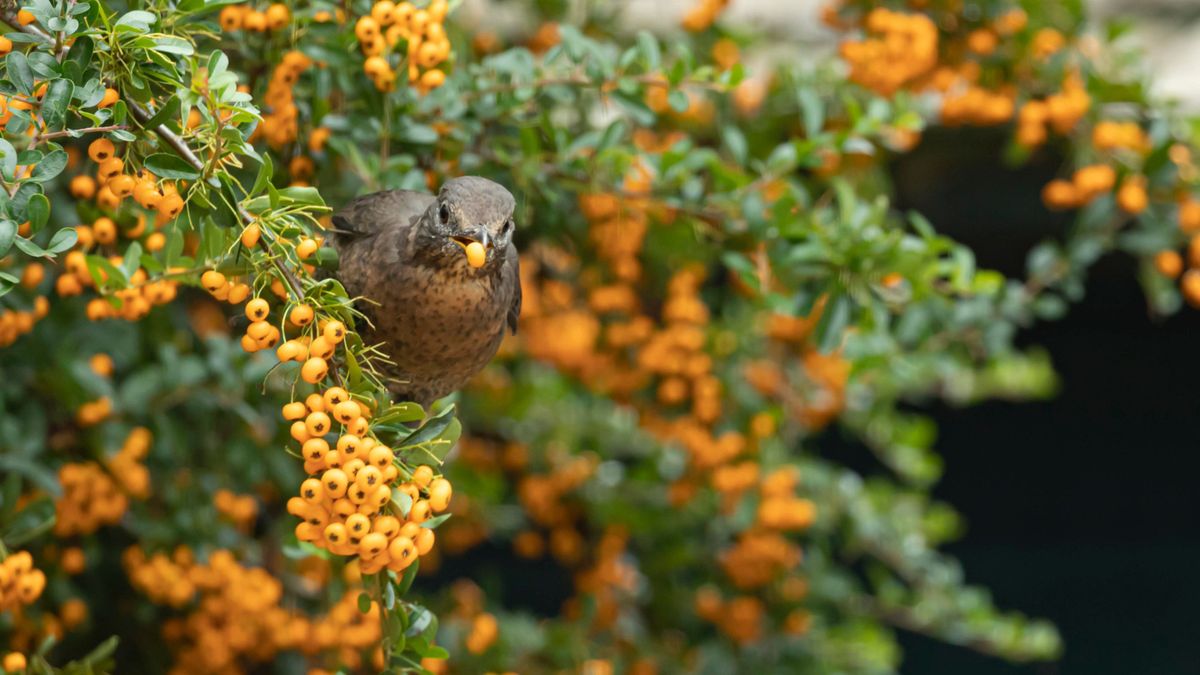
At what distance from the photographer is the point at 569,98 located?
64.0 inches

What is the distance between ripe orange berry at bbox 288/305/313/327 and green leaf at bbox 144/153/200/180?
15cm

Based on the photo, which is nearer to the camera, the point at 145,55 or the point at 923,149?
the point at 145,55

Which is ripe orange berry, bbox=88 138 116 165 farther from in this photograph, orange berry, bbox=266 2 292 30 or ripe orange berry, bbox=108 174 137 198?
orange berry, bbox=266 2 292 30

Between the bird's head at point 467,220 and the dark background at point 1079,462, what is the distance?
7.71ft

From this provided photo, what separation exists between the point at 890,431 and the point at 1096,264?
1.25 metres

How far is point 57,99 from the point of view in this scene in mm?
1032

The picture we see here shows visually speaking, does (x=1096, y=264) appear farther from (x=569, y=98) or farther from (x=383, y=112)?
(x=383, y=112)

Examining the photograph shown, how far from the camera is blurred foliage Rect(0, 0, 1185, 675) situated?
1.07m

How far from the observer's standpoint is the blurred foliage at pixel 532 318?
1.07 m

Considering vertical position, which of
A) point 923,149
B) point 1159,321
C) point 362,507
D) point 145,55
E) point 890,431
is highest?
point 145,55

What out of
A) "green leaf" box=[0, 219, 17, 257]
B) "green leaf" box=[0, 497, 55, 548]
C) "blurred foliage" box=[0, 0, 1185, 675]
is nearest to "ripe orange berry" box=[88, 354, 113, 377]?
"blurred foliage" box=[0, 0, 1185, 675]

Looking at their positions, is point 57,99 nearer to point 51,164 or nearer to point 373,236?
point 51,164

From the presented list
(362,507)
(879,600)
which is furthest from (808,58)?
(362,507)

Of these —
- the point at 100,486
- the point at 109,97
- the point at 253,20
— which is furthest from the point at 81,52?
the point at 100,486
